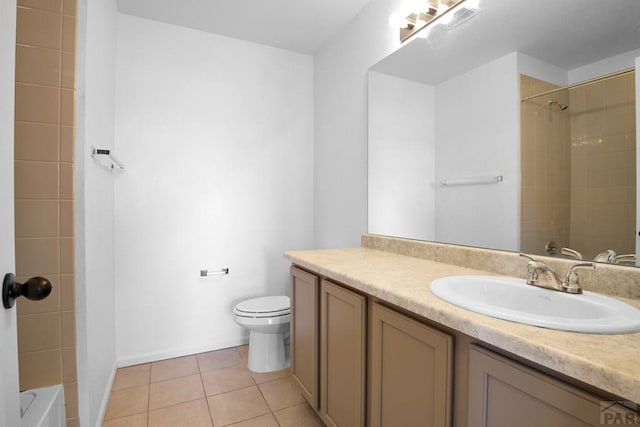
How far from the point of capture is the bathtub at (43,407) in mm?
903

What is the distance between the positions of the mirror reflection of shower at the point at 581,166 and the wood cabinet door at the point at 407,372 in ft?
2.00

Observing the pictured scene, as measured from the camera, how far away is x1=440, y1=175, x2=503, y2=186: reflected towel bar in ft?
4.14

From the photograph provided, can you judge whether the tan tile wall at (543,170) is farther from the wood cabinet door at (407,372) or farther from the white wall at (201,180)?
the white wall at (201,180)

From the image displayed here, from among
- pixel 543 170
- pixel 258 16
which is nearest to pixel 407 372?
pixel 543 170

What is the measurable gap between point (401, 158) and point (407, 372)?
3.88ft

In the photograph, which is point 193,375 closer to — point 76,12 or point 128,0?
point 76,12

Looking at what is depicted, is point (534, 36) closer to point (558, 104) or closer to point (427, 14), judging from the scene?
point (558, 104)

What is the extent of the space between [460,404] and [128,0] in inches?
105

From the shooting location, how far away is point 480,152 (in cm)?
132

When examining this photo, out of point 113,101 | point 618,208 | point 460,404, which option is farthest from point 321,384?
point 113,101

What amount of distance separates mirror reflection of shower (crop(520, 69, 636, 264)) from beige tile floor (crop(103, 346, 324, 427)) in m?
1.42

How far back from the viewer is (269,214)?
2.55 meters

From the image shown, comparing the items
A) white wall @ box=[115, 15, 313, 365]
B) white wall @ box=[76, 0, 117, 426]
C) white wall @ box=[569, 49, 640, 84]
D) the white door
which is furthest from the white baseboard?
white wall @ box=[569, 49, 640, 84]

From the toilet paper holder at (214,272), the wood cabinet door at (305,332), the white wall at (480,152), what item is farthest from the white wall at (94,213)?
the white wall at (480,152)
